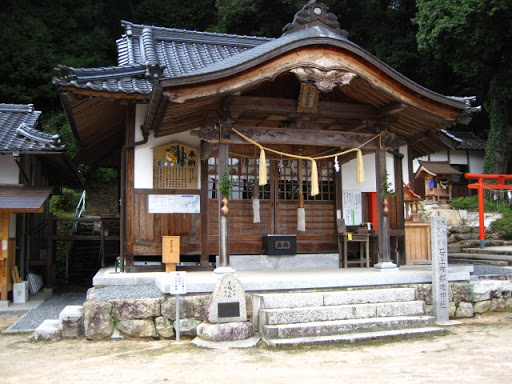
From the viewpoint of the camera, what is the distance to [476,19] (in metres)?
22.1

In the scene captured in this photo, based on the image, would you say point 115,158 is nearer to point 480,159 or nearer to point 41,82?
point 41,82

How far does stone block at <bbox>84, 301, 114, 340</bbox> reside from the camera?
728cm

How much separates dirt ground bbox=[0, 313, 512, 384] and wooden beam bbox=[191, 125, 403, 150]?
3.90 m

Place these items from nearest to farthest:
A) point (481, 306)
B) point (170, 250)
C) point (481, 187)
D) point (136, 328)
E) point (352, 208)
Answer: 1. point (136, 328)
2. point (481, 306)
3. point (170, 250)
4. point (352, 208)
5. point (481, 187)

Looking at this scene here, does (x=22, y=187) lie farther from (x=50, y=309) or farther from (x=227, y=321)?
(x=227, y=321)

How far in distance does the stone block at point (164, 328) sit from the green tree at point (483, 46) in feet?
67.5

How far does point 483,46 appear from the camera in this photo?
75.7ft

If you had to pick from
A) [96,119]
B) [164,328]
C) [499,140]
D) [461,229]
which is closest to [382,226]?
[164,328]

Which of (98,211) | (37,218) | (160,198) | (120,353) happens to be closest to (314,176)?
(160,198)

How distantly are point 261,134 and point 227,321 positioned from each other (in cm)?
380

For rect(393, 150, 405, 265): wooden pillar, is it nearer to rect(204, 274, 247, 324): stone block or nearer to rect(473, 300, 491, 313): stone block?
rect(473, 300, 491, 313): stone block

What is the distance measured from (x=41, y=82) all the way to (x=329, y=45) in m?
24.0

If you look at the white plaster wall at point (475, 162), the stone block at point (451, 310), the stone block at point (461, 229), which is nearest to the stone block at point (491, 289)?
the stone block at point (451, 310)

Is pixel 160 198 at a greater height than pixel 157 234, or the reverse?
pixel 160 198
